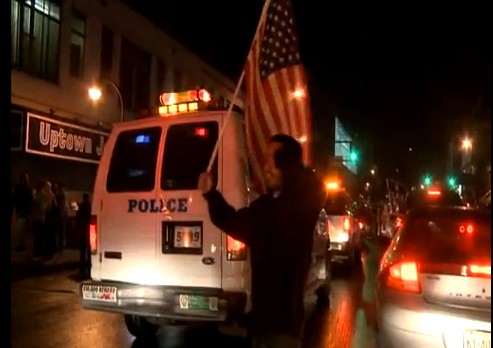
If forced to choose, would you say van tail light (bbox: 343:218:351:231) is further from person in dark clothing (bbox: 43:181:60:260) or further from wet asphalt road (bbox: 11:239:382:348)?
person in dark clothing (bbox: 43:181:60:260)

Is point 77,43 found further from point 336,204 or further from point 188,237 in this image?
point 188,237

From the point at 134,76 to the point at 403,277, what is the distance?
21217 millimetres

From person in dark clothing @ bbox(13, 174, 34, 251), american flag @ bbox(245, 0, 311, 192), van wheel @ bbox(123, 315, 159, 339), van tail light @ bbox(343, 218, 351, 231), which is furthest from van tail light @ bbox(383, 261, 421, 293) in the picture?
person in dark clothing @ bbox(13, 174, 34, 251)

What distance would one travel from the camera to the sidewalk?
15.0 m

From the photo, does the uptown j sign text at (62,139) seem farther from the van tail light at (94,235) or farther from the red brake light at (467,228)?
the red brake light at (467,228)

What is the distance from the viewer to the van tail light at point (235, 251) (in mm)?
6723

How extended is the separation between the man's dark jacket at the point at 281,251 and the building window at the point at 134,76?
20702mm

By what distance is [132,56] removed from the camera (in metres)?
25.7

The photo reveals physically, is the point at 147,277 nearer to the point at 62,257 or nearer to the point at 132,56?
the point at 62,257

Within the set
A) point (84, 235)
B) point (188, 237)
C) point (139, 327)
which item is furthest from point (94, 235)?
point (84, 235)

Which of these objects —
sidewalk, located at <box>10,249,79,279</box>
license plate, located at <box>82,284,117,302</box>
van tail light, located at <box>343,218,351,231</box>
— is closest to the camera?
license plate, located at <box>82,284,117,302</box>

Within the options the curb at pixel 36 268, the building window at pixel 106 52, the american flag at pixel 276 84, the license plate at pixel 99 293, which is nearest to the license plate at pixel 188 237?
the license plate at pixel 99 293

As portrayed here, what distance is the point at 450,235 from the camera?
19.4 ft

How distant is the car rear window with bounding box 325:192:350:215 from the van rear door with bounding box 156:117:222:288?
9.98m
